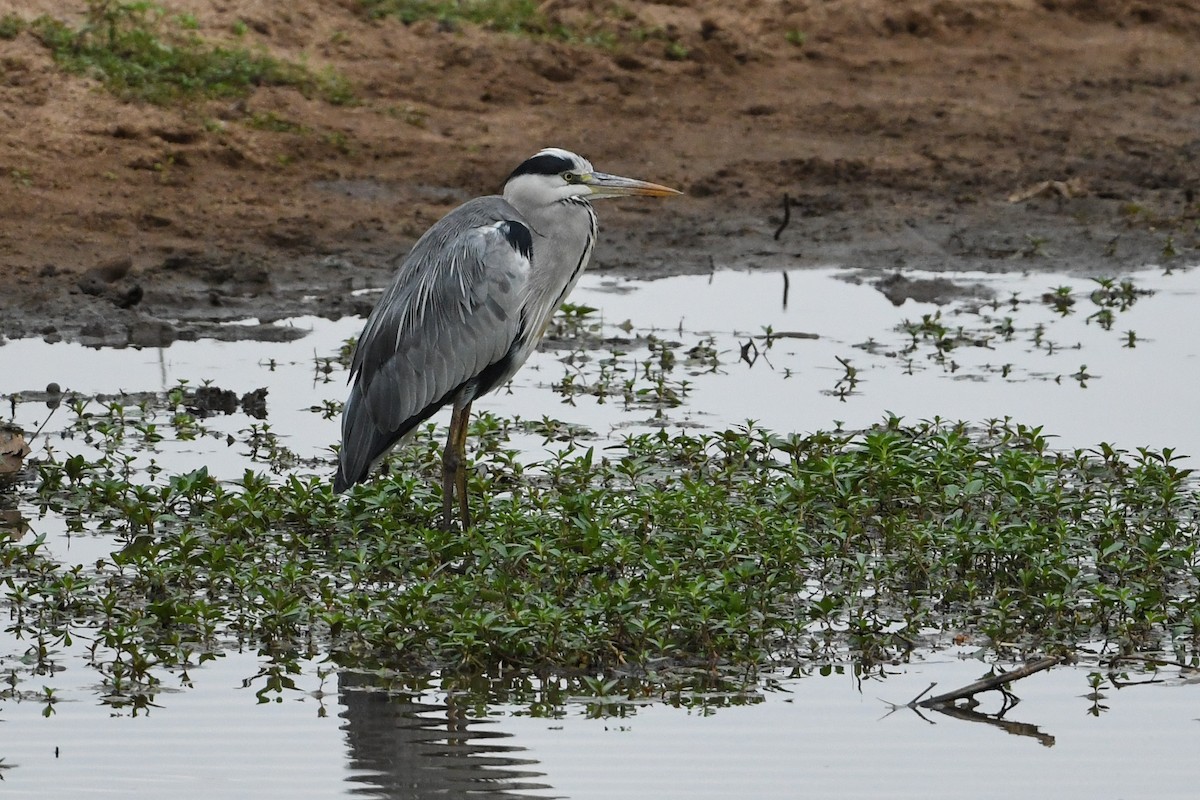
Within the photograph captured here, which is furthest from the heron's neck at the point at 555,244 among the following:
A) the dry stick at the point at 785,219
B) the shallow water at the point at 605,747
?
the dry stick at the point at 785,219

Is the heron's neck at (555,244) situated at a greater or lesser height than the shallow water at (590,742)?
greater

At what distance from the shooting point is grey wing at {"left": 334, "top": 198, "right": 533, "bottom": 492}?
6859 millimetres

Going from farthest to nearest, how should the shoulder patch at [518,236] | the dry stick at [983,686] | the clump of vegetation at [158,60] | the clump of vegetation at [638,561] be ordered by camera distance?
the clump of vegetation at [158,60] → the shoulder patch at [518,236] → the clump of vegetation at [638,561] → the dry stick at [983,686]

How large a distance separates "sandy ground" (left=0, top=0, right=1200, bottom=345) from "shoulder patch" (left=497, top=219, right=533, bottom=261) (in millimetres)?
3021

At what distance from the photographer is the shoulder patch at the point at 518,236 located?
698 centimetres

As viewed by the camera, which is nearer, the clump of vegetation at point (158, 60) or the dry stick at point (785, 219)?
the dry stick at point (785, 219)

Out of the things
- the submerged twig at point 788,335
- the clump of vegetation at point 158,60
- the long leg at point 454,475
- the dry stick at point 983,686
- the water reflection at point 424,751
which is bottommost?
the water reflection at point 424,751

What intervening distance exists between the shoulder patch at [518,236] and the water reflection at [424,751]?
214 cm

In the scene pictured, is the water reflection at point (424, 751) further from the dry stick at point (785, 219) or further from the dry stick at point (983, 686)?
the dry stick at point (785, 219)

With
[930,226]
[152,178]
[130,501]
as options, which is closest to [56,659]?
[130,501]

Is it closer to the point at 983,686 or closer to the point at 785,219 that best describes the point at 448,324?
the point at 983,686

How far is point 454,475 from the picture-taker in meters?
6.77

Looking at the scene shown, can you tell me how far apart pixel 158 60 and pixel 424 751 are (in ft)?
27.3

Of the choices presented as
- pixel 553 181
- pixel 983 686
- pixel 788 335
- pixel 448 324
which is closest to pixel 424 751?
pixel 983 686
